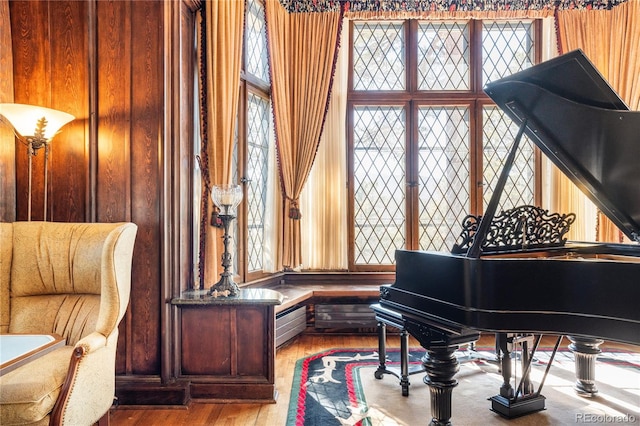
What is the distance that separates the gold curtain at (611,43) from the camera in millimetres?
3797

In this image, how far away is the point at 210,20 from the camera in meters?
2.72

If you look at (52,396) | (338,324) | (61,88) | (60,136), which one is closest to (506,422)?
(338,324)

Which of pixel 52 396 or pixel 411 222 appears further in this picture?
pixel 411 222

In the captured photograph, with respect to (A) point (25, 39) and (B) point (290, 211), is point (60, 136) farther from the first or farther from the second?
(B) point (290, 211)

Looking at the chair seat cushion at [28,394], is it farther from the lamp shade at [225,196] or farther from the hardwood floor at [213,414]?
the lamp shade at [225,196]

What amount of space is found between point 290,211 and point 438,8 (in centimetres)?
241

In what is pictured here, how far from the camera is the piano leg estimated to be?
244 centimetres

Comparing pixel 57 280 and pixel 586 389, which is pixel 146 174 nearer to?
pixel 57 280

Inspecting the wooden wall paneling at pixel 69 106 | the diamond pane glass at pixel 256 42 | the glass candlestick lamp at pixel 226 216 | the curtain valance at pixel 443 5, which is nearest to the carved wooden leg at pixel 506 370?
the glass candlestick lamp at pixel 226 216

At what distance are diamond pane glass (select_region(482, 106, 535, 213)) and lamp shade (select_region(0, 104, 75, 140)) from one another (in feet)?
11.7

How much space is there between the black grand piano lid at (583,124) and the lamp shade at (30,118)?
2176mm

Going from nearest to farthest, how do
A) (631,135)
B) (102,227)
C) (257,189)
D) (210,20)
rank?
(631,135) → (102,227) → (210,20) → (257,189)

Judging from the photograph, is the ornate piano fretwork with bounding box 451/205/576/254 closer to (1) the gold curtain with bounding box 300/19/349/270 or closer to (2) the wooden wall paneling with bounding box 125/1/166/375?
(2) the wooden wall paneling with bounding box 125/1/166/375

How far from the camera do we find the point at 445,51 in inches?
160
